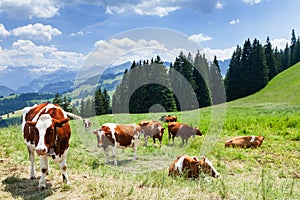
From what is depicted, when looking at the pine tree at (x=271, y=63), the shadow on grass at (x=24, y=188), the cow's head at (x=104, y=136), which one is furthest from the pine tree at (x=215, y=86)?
the pine tree at (x=271, y=63)

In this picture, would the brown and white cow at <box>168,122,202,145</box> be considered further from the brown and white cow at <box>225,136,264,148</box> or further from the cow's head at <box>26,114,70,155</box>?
the cow's head at <box>26,114,70,155</box>

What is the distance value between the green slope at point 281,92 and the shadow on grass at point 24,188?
46.7m

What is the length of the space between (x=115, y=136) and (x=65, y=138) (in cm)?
533

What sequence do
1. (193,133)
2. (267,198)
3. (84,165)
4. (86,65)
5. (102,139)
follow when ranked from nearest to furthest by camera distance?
1. (267,198)
2. (86,65)
3. (84,165)
4. (102,139)
5. (193,133)

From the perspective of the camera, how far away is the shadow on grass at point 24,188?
6.07 m

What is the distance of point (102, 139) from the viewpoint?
11.8 meters

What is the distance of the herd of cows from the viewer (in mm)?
6078

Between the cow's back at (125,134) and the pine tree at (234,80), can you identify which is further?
the pine tree at (234,80)

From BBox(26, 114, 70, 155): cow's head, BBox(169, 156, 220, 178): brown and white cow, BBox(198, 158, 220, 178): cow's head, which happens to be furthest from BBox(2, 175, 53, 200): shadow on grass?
BBox(198, 158, 220, 178): cow's head

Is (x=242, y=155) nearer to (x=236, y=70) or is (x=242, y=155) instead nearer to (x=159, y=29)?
(x=159, y=29)

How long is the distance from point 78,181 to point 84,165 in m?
2.93

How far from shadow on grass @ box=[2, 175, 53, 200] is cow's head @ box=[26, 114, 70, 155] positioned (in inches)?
38.6

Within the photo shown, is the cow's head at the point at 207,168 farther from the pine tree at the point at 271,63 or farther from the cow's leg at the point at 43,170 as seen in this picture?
the pine tree at the point at 271,63

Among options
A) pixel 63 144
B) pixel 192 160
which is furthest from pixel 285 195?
pixel 63 144
